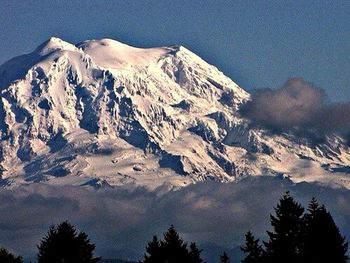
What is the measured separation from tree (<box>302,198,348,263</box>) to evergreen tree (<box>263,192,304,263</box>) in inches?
106

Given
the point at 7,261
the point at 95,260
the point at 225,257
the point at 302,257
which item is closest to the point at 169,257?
the point at 95,260

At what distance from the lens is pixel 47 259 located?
86688 mm

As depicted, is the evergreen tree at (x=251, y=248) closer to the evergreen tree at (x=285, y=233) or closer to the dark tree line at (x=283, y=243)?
the dark tree line at (x=283, y=243)

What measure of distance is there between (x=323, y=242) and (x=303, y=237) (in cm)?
269

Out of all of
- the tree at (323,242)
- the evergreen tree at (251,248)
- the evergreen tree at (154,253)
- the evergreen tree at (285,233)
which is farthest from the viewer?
the evergreen tree at (251,248)

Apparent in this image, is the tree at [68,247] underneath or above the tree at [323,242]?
above

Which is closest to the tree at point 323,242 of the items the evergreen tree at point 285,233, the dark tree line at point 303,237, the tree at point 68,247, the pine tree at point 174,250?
the dark tree line at point 303,237

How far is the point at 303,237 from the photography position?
262ft

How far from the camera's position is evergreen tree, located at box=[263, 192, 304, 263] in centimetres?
8125

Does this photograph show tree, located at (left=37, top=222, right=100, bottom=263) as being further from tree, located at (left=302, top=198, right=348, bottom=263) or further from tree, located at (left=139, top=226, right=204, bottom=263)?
tree, located at (left=302, top=198, right=348, bottom=263)

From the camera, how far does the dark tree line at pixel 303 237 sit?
77500mm

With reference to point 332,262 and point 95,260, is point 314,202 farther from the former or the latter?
point 95,260

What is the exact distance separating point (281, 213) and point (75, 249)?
16.4 metres

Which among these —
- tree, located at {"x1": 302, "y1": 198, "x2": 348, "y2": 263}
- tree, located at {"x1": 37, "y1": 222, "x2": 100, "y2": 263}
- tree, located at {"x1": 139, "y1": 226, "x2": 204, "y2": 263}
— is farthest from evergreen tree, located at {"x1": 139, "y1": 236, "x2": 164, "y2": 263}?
tree, located at {"x1": 302, "y1": 198, "x2": 348, "y2": 263}
